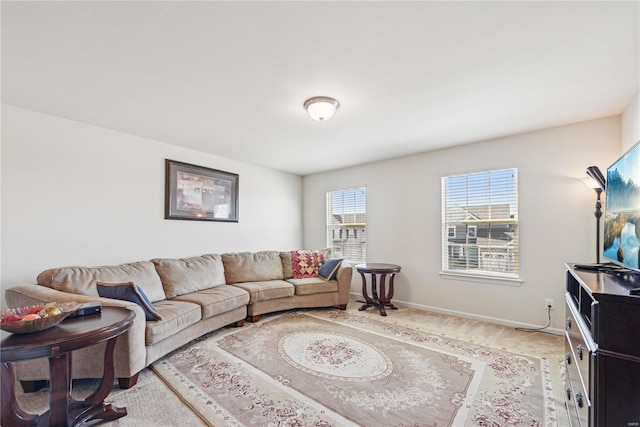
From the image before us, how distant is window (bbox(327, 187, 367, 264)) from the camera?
509cm

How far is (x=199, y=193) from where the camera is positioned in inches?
164

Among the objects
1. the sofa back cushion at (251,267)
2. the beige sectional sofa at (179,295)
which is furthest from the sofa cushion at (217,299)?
the sofa back cushion at (251,267)

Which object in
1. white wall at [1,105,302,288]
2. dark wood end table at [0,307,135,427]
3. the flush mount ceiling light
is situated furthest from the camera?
white wall at [1,105,302,288]

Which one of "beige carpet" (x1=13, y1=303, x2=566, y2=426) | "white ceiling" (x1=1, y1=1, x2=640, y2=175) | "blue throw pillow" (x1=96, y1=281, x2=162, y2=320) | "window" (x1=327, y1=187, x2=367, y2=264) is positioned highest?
"white ceiling" (x1=1, y1=1, x2=640, y2=175)

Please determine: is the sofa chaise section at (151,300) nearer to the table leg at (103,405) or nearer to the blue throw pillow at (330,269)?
the table leg at (103,405)

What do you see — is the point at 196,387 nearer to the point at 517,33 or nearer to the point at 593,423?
the point at 593,423

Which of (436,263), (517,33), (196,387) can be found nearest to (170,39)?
(517,33)

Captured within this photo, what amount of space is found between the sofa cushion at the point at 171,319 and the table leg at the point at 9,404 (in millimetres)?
793

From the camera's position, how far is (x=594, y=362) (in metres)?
1.24

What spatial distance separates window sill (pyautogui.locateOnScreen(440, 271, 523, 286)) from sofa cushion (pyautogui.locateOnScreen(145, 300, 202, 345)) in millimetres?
3216

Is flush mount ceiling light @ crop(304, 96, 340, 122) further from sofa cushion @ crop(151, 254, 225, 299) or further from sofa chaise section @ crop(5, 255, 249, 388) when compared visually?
sofa cushion @ crop(151, 254, 225, 299)

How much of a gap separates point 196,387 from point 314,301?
2135 millimetres

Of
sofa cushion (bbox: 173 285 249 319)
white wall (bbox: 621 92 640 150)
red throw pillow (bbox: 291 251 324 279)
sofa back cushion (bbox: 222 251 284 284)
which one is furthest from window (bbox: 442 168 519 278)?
sofa cushion (bbox: 173 285 249 319)

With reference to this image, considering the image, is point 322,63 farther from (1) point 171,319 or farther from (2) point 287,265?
(2) point 287,265
